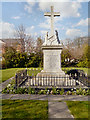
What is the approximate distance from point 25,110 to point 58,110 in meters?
1.16

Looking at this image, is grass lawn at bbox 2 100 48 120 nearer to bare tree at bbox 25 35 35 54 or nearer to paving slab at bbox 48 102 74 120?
paving slab at bbox 48 102 74 120

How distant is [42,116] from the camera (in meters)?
3.29

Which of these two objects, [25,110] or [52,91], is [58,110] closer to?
[25,110]

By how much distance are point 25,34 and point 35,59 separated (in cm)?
1257

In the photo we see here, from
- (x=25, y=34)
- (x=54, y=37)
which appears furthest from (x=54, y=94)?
(x=25, y=34)

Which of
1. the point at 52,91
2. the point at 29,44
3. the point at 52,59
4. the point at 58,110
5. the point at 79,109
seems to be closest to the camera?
the point at 58,110

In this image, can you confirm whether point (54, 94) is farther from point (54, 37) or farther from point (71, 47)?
point (71, 47)

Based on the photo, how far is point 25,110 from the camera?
12.1ft

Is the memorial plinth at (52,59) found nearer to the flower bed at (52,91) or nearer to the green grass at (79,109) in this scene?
the flower bed at (52,91)

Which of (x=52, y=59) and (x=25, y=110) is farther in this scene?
(x=52, y=59)

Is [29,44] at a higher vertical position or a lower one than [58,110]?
higher

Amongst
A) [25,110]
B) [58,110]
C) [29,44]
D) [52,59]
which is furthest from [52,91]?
[29,44]

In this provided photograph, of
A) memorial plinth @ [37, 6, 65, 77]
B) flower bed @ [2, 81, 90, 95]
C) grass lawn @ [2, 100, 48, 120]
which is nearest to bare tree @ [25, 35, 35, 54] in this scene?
Result: memorial plinth @ [37, 6, 65, 77]

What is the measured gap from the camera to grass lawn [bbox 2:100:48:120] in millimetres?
3295
